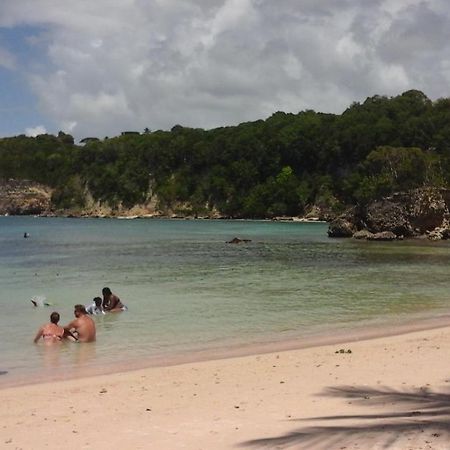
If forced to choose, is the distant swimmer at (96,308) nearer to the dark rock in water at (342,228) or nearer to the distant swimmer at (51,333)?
the distant swimmer at (51,333)

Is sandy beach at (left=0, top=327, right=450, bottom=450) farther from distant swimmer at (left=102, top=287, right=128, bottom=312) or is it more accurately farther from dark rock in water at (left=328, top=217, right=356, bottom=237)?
dark rock in water at (left=328, top=217, right=356, bottom=237)

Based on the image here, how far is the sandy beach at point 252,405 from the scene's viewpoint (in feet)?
23.8

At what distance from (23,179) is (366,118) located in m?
90.8

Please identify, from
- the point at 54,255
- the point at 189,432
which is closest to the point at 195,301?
the point at 189,432

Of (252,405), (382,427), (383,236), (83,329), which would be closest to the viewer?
(382,427)

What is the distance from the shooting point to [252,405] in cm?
900

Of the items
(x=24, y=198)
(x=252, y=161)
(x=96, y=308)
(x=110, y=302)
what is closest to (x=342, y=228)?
(x=110, y=302)

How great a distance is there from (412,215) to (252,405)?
2055 inches

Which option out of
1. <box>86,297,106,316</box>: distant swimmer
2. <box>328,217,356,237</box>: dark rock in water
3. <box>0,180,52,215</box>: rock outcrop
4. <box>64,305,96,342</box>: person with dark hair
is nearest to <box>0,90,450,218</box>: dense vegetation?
<box>0,180,52,215</box>: rock outcrop

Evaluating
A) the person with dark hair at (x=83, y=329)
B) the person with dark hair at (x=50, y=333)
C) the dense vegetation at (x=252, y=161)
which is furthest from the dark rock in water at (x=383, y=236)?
the person with dark hair at (x=50, y=333)

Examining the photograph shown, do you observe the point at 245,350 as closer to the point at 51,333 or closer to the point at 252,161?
the point at 51,333

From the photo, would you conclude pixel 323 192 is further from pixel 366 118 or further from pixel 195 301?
pixel 195 301

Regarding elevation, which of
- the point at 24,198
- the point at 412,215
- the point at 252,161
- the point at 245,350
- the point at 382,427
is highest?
the point at 252,161

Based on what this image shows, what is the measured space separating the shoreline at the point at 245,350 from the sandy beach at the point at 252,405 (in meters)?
0.46
